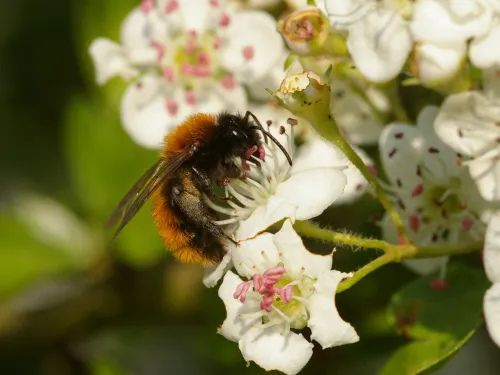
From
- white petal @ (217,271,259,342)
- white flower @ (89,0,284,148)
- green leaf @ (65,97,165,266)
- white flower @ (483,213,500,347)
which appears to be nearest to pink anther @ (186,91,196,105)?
white flower @ (89,0,284,148)

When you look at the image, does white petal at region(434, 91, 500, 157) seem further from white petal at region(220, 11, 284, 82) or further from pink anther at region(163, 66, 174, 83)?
pink anther at region(163, 66, 174, 83)

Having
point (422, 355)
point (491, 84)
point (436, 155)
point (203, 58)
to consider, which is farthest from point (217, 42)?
point (422, 355)

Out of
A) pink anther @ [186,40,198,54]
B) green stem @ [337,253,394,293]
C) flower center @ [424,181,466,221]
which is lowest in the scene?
flower center @ [424,181,466,221]

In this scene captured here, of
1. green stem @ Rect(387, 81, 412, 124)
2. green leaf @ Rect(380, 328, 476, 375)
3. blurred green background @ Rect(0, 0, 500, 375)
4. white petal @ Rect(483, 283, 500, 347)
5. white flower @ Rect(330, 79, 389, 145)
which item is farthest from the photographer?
blurred green background @ Rect(0, 0, 500, 375)

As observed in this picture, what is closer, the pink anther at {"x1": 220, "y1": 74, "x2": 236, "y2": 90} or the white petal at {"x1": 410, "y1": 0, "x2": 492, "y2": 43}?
the white petal at {"x1": 410, "y1": 0, "x2": 492, "y2": 43}

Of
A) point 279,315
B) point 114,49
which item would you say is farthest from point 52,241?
point 279,315

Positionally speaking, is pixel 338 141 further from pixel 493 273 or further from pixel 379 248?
pixel 493 273

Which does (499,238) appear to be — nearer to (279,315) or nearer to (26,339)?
(279,315)
